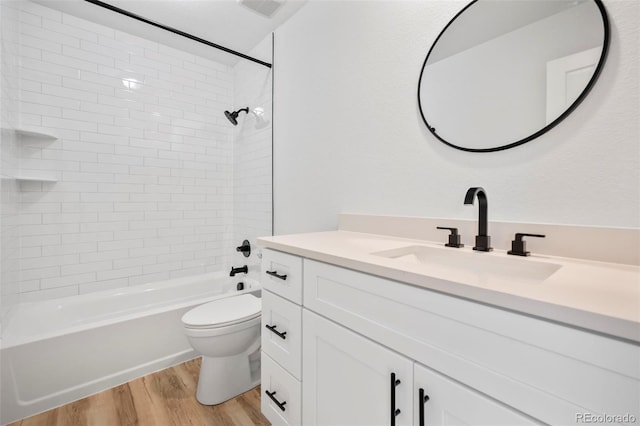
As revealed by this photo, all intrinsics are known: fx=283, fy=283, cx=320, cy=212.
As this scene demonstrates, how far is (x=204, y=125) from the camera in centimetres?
282

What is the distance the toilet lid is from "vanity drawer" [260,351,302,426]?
0.40 meters

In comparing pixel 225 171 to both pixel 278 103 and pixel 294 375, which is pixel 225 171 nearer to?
pixel 278 103

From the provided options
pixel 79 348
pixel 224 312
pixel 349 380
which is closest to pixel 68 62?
pixel 79 348

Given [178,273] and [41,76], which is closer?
[41,76]

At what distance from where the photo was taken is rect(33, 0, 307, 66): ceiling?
2014 millimetres

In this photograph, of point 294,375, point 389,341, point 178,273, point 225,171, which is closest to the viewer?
point 389,341

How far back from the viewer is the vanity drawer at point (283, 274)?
1090mm

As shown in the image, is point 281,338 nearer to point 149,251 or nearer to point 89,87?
point 149,251

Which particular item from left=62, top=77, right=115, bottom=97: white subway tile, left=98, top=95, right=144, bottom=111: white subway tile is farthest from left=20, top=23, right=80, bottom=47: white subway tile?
left=98, top=95, right=144, bottom=111: white subway tile

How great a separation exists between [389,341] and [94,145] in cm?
264

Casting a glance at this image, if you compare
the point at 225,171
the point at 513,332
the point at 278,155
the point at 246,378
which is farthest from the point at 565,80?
the point at 225,171

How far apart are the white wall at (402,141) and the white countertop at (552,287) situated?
218 mm

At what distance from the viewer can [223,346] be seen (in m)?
1.58

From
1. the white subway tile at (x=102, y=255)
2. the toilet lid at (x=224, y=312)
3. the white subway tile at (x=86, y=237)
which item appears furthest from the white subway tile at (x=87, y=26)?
the toilet lid at (x=224, y=312)
